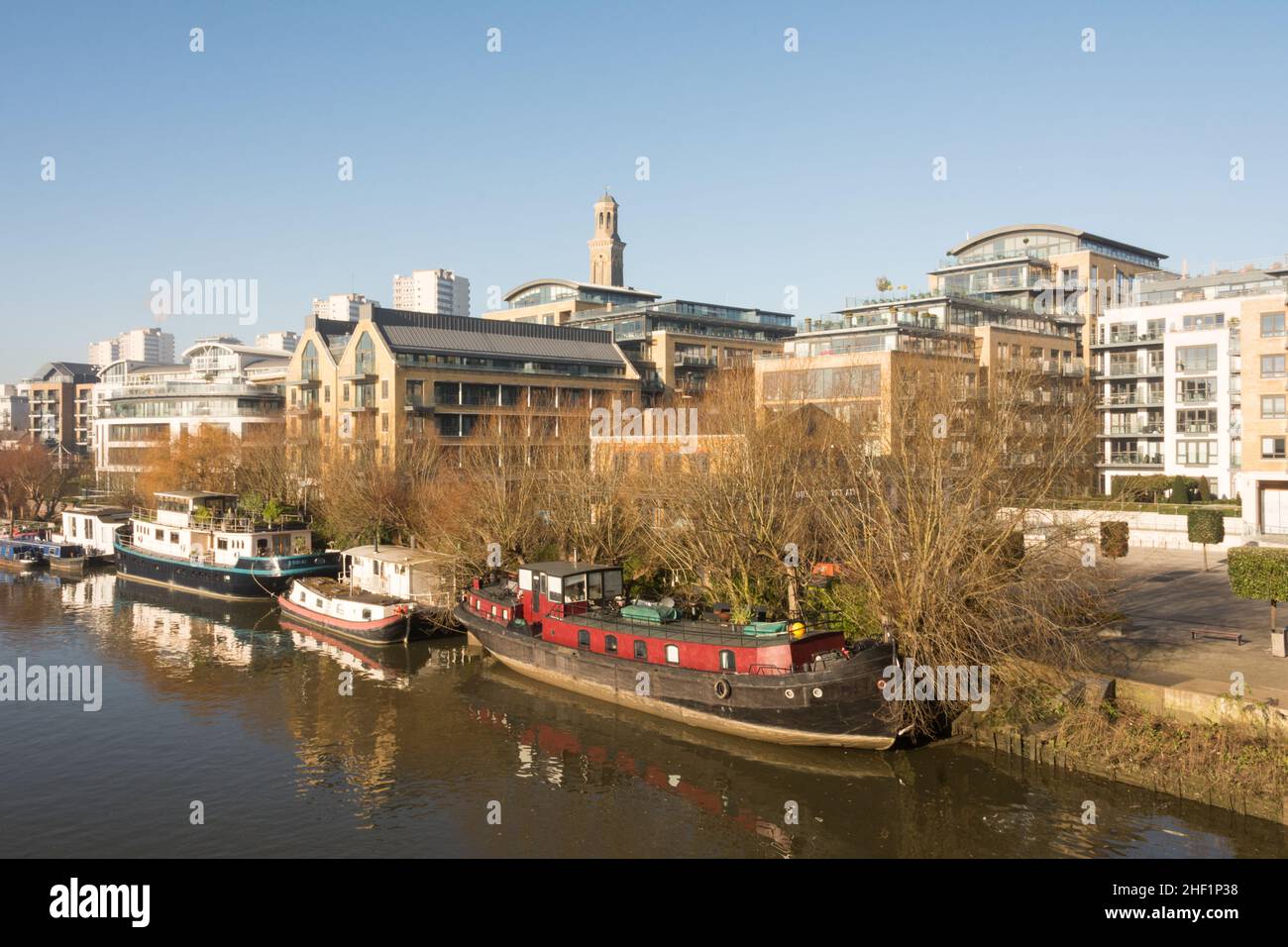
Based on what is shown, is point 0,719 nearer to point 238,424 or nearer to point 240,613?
point 240,613

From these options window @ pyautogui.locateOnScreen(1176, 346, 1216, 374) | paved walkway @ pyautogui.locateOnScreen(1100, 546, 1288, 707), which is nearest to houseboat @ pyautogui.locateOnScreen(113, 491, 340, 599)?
paved walkway @ pyautogui.locateOnScreen(1100, 546, 1288, 707)

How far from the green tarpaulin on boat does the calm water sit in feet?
11.5

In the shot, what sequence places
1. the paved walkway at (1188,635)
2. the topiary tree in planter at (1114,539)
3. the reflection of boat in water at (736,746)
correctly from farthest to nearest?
1. the topiary tree in planter at (1114,539)
2. the reflection of boat in water at (736,746)
3. the paved walkway at (1188,635)

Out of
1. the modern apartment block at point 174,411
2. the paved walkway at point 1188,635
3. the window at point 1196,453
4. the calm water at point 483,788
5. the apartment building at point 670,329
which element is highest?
the apartment building at point 670,329

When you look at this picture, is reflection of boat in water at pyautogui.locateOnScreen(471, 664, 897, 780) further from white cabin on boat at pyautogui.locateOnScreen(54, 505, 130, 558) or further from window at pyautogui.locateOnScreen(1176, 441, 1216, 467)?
window at pyautogui.locateOnScreen(1176, 441, 1216, 467)

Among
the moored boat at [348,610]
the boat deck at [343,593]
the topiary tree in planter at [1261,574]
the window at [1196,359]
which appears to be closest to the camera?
the topiary tree in planter at [1261,574]

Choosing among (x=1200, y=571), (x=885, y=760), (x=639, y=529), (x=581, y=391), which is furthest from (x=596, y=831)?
(x=581, y=391)

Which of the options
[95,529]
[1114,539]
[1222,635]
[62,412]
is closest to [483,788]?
[1222,635]

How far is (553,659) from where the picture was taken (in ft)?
119

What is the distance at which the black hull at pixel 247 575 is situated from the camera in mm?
56156

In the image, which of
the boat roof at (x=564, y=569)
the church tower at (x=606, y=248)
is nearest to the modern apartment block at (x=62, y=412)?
the church tower at (x=606, y=248)

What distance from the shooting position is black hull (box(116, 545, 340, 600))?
56.2 meters
